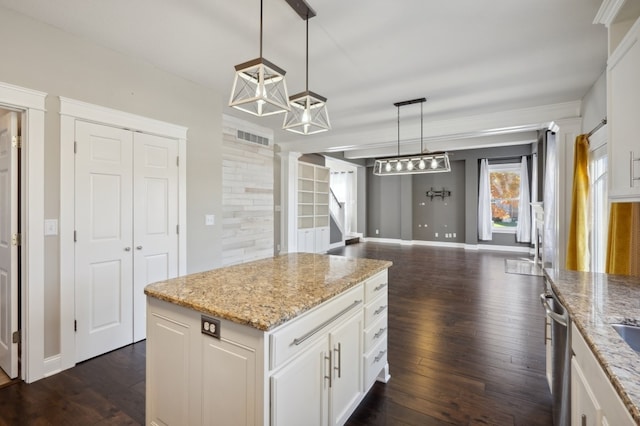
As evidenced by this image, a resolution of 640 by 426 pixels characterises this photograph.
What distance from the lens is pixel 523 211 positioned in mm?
8406

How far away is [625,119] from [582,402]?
4.98 feet

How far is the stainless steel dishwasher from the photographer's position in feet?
4.59

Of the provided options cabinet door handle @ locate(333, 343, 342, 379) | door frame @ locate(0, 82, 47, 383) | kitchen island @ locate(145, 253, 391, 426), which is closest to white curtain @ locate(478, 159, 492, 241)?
kitchen island @ locate(145, 253, 391, 426)

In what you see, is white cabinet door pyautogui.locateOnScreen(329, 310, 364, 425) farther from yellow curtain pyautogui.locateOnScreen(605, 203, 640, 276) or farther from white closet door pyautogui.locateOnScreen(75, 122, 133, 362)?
white closet door pyautogui.locateOnScreen(75, 122, 133, 362)

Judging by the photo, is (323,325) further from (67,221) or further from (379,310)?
(67,221)

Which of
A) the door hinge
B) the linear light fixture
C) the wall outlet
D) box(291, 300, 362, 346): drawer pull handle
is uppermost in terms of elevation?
the linear light fixture

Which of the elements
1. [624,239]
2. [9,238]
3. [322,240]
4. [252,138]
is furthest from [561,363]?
[322,240]

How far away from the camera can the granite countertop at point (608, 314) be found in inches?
33.1

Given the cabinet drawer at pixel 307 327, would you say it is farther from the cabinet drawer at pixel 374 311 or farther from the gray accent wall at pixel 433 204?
the gray accent wall at pixel 433 204

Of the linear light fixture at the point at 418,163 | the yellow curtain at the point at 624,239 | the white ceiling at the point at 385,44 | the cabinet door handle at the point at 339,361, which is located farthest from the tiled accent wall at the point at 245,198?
the yellow curtain at the point at 624,239

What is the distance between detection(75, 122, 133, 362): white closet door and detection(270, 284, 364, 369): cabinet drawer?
2.22 m

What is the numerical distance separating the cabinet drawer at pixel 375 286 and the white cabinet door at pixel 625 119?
4.77 feet

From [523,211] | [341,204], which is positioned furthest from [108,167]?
[523,211]

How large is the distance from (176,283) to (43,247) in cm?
146
